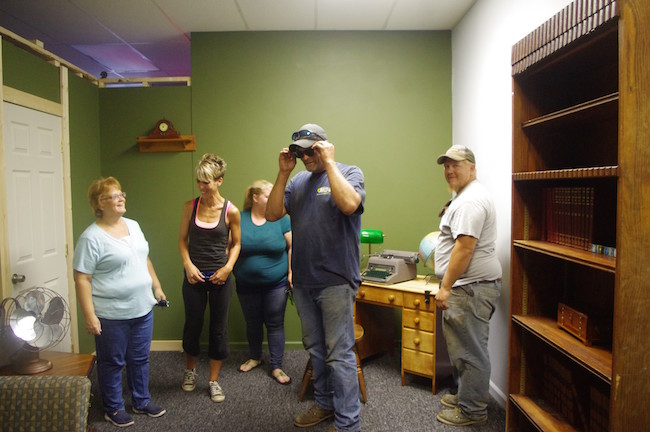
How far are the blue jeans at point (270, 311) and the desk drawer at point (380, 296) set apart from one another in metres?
0.57

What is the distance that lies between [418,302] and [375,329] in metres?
0.64

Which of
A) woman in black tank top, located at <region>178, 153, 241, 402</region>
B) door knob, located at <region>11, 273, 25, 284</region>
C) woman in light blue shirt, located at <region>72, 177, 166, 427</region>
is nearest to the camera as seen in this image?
woman in light blue shirt, located at <region>72, 177, 166, 427</region>

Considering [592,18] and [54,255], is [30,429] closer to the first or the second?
[54,255]

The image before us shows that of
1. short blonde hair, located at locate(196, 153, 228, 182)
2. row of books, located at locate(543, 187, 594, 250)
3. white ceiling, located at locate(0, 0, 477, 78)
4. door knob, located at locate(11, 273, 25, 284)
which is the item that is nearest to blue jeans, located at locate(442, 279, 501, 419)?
row of books, located at locate(543, 187, 594, 250)

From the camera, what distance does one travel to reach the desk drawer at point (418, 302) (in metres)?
2.66

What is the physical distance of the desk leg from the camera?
10.1 feet

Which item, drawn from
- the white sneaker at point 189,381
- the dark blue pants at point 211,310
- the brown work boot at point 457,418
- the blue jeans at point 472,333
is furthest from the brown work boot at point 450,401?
the white sneaker at point 189,381

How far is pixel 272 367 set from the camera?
296 centimetres

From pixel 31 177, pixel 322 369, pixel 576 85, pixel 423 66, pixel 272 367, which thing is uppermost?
pixel 423 66

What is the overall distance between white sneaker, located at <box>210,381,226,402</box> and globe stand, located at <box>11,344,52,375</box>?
38.5 inches

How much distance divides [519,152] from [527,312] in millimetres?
771

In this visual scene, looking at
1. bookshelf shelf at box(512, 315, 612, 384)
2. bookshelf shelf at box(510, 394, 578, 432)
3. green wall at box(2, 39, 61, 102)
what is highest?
green wall at box(2, 39, 61, 102)

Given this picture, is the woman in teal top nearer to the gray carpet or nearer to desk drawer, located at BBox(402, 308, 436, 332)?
the gray carpet

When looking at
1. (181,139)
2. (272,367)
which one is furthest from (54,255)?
(272,367)
